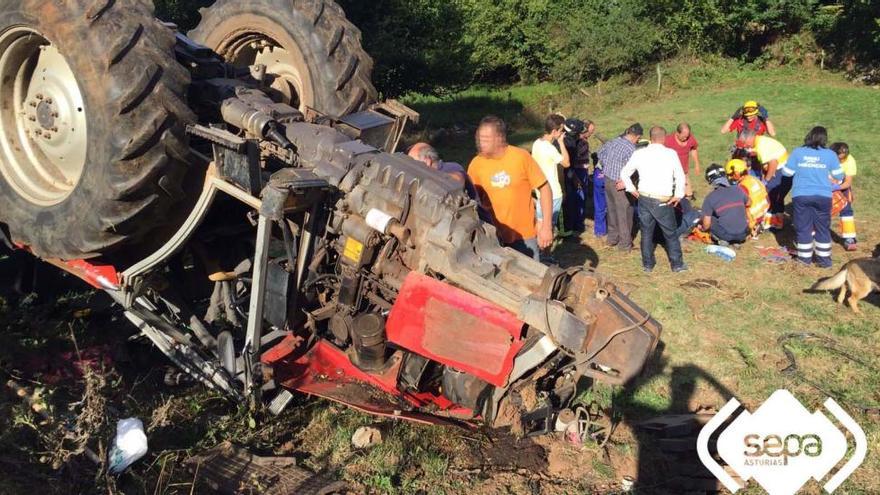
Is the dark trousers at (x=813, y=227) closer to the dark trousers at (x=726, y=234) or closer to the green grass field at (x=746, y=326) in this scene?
the green grass field at (x=746, y=326)

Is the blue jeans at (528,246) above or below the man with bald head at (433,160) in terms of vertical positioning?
below

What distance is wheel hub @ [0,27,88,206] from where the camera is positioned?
163 inches

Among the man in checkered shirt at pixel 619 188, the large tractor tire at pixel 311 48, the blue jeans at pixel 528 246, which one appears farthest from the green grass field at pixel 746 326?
the large tractor tire at pixel 311 48


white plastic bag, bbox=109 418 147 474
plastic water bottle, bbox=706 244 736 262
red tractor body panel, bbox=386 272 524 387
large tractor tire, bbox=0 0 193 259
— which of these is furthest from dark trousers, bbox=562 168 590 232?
white plastic bag, bbox=109 418 147 474

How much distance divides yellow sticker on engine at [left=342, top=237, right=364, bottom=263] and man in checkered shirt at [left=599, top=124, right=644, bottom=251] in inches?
192

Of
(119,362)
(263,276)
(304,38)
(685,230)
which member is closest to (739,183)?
(685,230)

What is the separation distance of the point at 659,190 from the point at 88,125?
222 inches

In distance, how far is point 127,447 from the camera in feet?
12.5

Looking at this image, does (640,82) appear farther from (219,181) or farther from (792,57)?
(219,181)

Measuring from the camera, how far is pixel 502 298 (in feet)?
12.0

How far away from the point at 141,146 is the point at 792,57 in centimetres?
2403

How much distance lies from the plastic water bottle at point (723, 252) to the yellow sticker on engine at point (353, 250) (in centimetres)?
559

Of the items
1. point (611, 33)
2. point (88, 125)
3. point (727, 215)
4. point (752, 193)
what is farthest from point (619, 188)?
point (611, 33)

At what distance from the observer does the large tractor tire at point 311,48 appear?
5043 millimetres
